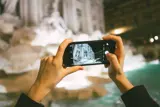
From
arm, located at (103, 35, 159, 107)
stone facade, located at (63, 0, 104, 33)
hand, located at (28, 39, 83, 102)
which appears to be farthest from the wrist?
stone facade, located at (63, 0, 104, 33)

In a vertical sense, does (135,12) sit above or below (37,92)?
above

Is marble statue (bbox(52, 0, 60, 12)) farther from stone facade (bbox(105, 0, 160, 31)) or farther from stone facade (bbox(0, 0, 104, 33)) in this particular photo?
stone facade (bbox(105, 0, 160, 31))

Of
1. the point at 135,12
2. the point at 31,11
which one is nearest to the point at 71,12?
the point at 31,11

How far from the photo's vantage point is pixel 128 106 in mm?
470

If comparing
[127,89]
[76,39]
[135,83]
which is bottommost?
[135,83]

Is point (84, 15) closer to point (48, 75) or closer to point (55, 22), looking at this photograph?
point (55, 22)

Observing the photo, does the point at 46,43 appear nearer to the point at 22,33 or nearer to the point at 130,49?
the point at 22,33

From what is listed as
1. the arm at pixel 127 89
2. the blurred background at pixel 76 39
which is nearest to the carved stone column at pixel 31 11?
the blurred background at pixel 76 39

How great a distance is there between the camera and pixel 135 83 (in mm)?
1072

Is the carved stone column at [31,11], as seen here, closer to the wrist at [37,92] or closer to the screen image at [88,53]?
the screen image at [88,53]

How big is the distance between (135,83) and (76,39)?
1.05 feet

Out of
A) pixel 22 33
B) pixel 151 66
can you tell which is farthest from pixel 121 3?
pixel 22 33

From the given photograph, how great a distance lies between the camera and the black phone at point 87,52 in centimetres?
64

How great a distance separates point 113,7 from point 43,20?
34cm
